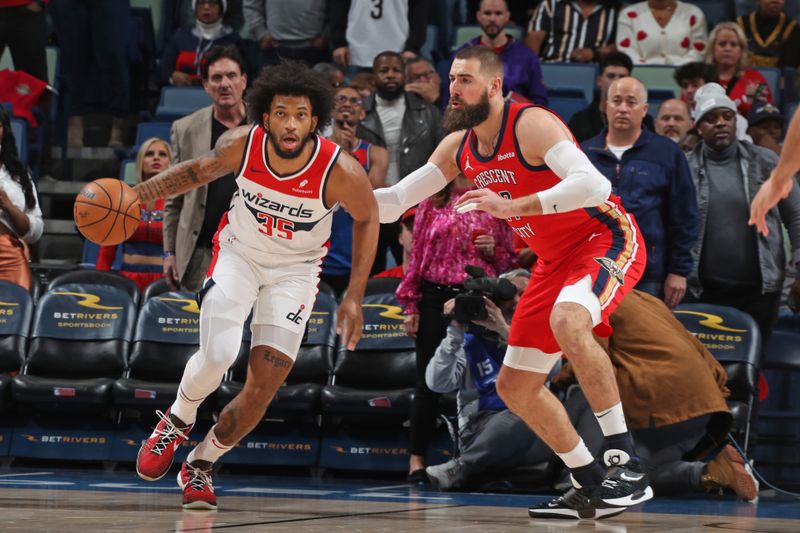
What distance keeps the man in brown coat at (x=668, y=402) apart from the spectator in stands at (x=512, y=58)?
3.13 metres

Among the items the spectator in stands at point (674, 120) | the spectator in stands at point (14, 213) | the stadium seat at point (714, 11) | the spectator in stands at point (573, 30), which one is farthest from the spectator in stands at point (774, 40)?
the spectator in stands at point (14, 213)

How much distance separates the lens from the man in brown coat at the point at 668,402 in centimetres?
685

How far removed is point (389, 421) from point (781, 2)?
215 inches

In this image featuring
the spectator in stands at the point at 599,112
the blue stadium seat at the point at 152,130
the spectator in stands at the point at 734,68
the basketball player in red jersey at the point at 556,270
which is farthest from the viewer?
the blue stadium seat at the point at 152,130

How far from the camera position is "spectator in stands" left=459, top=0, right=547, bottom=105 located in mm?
9773

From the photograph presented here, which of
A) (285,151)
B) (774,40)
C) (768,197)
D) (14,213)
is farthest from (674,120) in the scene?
(768,197)

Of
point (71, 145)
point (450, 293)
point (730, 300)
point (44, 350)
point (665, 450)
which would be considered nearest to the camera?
point (665, 450)

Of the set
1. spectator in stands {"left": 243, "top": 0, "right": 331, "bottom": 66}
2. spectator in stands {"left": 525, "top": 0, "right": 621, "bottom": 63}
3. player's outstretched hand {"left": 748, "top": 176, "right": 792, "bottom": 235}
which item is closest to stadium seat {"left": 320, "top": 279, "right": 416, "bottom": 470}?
spectator in stands {"left": 243, "top": 0, "right": 331, "bottom": 66}

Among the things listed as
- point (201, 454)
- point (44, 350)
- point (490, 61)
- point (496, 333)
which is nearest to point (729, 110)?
point (496, 333)

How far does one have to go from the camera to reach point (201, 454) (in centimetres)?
585

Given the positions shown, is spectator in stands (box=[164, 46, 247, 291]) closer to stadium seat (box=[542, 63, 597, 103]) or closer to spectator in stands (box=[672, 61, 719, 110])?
spectator in stands (box=[672, 61, 719, 110])

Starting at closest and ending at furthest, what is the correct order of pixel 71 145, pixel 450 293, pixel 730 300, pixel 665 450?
pixel 665 450 → pixel 450 293 → pixel 730 300 → pixel 71 145

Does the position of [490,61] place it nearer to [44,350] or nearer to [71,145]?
[44,350]

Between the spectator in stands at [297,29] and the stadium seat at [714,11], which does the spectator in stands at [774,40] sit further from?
the spectator in stands at [297,29]
